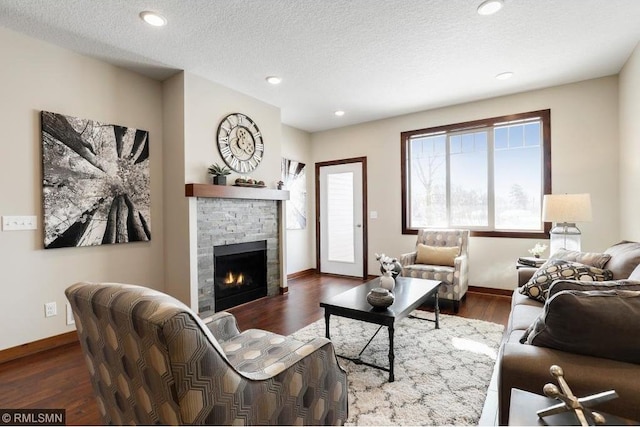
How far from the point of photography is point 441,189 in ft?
15.1

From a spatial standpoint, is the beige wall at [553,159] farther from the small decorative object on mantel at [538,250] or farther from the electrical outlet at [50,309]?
the electrical outlet at [50,309]

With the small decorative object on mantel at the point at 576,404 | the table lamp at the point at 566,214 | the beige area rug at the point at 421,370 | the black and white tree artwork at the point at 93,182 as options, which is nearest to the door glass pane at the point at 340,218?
the beige area rug at the point at 421,370

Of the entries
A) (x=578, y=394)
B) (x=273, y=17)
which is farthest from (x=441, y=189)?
(x=578, y=394)

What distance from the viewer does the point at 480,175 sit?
14.0ft

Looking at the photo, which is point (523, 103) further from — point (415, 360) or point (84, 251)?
point (84, 251)

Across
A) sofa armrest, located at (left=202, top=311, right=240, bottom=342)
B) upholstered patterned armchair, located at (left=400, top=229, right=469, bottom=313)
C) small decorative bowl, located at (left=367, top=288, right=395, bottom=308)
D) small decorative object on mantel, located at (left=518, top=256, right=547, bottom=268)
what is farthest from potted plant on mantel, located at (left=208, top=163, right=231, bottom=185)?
small decorative object on mantel, located at (left=518, top=256, right=547, bottom=268)

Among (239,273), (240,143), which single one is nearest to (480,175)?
(240,143)

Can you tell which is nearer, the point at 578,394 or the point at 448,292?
the point at 578,394

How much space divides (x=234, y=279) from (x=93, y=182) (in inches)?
71.6

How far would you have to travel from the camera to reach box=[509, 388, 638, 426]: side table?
0.78 m

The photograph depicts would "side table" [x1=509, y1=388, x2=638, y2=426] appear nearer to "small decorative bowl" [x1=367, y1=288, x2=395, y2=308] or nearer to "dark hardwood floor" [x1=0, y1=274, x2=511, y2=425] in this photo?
"small decorative bowl" [x1=367, y1=288, x2=395, y2=308]

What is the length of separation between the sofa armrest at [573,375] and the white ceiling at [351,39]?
230cm

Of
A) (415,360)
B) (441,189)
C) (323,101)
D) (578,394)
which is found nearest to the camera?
(578,394)

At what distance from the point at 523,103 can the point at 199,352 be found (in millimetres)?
4612
